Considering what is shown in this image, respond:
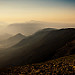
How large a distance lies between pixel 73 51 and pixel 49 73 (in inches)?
1153

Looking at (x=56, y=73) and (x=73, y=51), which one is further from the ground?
(x=73, y=51)

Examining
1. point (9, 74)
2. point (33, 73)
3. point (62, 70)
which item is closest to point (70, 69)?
point (62, 70)

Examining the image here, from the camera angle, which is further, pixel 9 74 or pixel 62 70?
pixel 9 74


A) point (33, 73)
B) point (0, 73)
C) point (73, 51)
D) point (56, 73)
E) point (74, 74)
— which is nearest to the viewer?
point (74, 74)

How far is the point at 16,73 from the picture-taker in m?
22.0

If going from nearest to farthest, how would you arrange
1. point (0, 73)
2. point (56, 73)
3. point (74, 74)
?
point (74, 74) → point (56, 73) → point (0, 73)

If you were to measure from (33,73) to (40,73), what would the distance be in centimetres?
139

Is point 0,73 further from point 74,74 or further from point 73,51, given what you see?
point 73,51

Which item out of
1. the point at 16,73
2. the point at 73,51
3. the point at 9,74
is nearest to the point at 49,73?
the point at 16,73

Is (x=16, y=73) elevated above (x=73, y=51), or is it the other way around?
(x=73, y=51)

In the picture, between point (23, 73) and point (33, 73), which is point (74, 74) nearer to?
point (33, 73)

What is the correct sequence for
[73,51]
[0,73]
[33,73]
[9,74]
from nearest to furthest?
[33,73] < [9,74] < [0,73] < [73,51]

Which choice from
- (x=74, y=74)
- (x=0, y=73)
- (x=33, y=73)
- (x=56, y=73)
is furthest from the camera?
(x=0, y=73)

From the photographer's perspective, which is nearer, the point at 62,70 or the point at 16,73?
the point at 62,70
